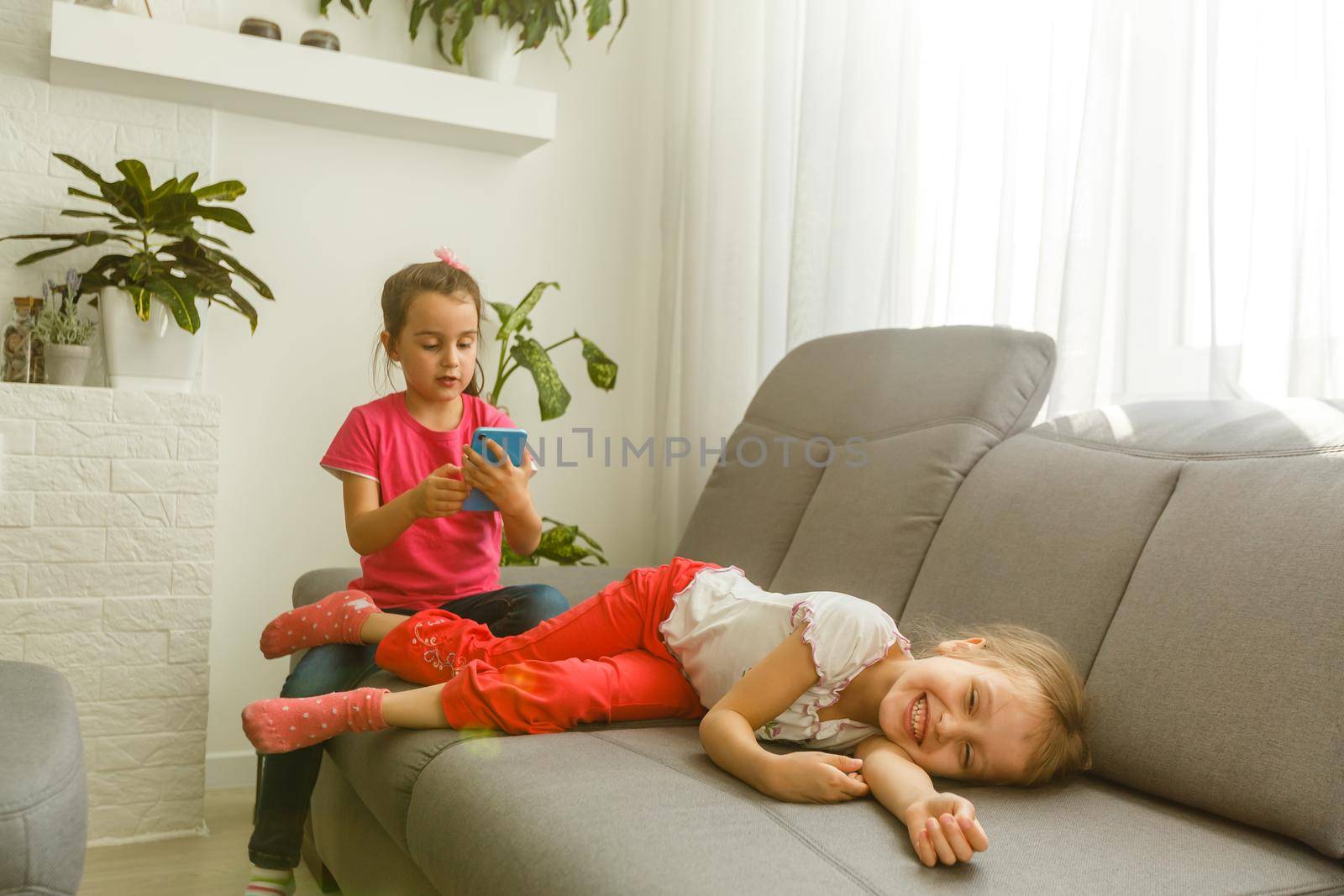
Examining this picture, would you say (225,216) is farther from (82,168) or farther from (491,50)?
(491,50)

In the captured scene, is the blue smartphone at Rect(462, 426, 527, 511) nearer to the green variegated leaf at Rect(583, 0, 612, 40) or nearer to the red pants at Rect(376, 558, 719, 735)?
the red pants at Rect(376, 558, 719, 735)

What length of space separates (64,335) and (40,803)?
1.57 m

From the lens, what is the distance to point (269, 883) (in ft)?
5.71

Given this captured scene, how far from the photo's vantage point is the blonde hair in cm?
125

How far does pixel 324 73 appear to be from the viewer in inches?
106

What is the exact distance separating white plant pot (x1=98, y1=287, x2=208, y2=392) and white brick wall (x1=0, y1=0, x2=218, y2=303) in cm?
27

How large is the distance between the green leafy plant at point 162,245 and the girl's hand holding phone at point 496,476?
36.8 inches

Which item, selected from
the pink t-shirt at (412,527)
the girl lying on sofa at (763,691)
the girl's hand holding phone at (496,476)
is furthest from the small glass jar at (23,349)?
the girl's hand holding phone at (496,476)

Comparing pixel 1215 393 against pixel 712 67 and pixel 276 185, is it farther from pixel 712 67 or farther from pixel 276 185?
pixel 276 185

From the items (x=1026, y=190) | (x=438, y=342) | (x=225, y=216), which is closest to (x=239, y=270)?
(x=225, y=216)

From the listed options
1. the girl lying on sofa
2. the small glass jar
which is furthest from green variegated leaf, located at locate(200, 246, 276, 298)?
the girl lying on sofa

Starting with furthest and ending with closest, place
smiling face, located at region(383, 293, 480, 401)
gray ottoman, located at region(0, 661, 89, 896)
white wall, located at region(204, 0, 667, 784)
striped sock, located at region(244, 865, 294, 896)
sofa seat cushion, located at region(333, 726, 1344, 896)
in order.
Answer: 1. white wall, located at region(204, 0, 667, 784)
2. smiling face, located at region(383, 293, 480, 401)
3. striped sock, located at region(244, 865, 294, 896)
4. gray ottoman, located at region(0, 661, 89, 896)
5. sofa seat cushion, located at region(333, 726, 1344, 896)

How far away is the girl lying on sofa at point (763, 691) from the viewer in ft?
4.02

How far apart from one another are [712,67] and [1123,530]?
198 cm
